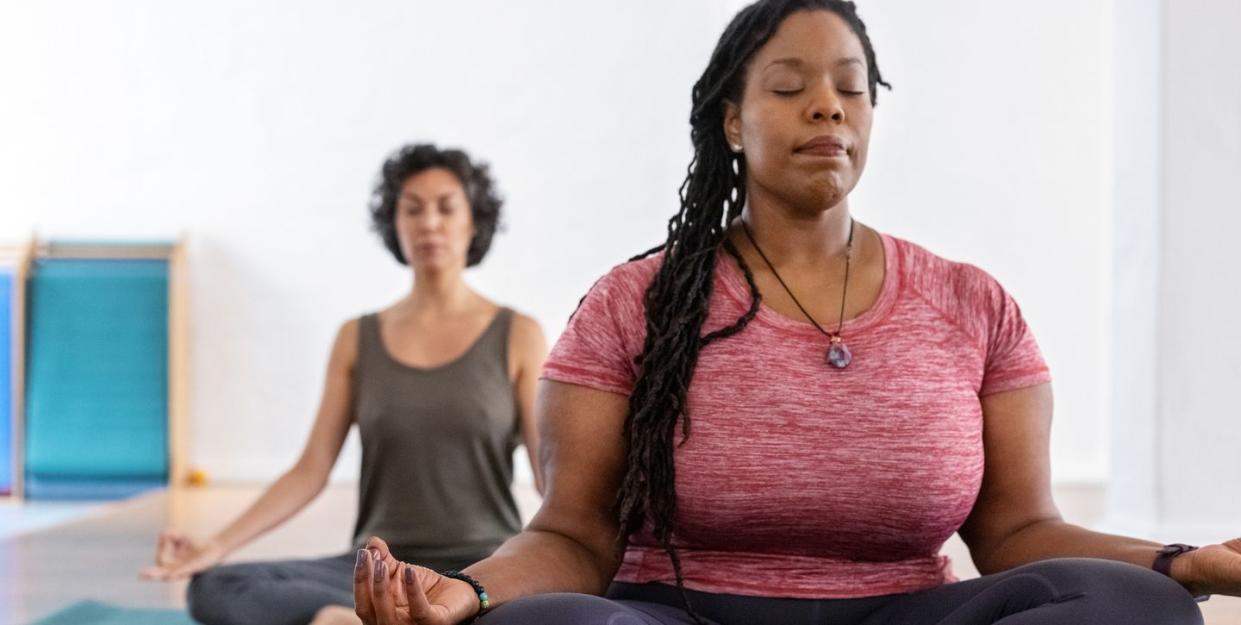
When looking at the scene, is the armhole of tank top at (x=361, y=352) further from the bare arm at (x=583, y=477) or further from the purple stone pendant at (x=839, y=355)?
the purple stone pendant at (x=839, y=355)

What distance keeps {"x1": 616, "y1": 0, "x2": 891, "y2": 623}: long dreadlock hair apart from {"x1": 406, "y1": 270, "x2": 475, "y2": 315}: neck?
1249mm

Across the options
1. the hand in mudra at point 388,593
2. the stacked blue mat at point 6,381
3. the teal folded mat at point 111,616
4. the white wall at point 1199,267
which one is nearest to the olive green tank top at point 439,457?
the teal folded mat at point 111,616

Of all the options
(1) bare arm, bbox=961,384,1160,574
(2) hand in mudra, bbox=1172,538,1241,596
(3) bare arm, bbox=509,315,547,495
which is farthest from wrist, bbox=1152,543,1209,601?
(3) bare arm, bbox=509,315,547,495

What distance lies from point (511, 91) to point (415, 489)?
4145 millimetres

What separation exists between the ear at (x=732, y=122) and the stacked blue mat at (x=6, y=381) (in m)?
5.51

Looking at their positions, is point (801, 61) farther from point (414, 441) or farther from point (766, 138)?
point (414, 441)

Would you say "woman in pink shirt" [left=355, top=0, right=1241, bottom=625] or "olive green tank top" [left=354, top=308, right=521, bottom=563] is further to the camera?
"olive green tank top" [left=354, top=308, right=521, bottom=563]

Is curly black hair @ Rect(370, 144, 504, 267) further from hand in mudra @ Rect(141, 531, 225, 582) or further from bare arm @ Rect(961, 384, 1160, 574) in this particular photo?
bare arm @ Rect(961, 384, 1160, 574)

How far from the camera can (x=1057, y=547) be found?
1.62m

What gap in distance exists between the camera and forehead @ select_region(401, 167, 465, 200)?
3.20m

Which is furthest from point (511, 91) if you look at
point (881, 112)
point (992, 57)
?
point (992, 57)

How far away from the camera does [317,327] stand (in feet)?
22.3

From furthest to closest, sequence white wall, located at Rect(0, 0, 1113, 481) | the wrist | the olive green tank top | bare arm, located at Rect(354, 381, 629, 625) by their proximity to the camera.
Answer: white wall, located at Rect(0, 0, 1113, 481) < the olive green tank top < bare arm, located at Rect(354, 381, 629, 625) < the wrist

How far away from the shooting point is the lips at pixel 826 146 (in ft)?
5.49
